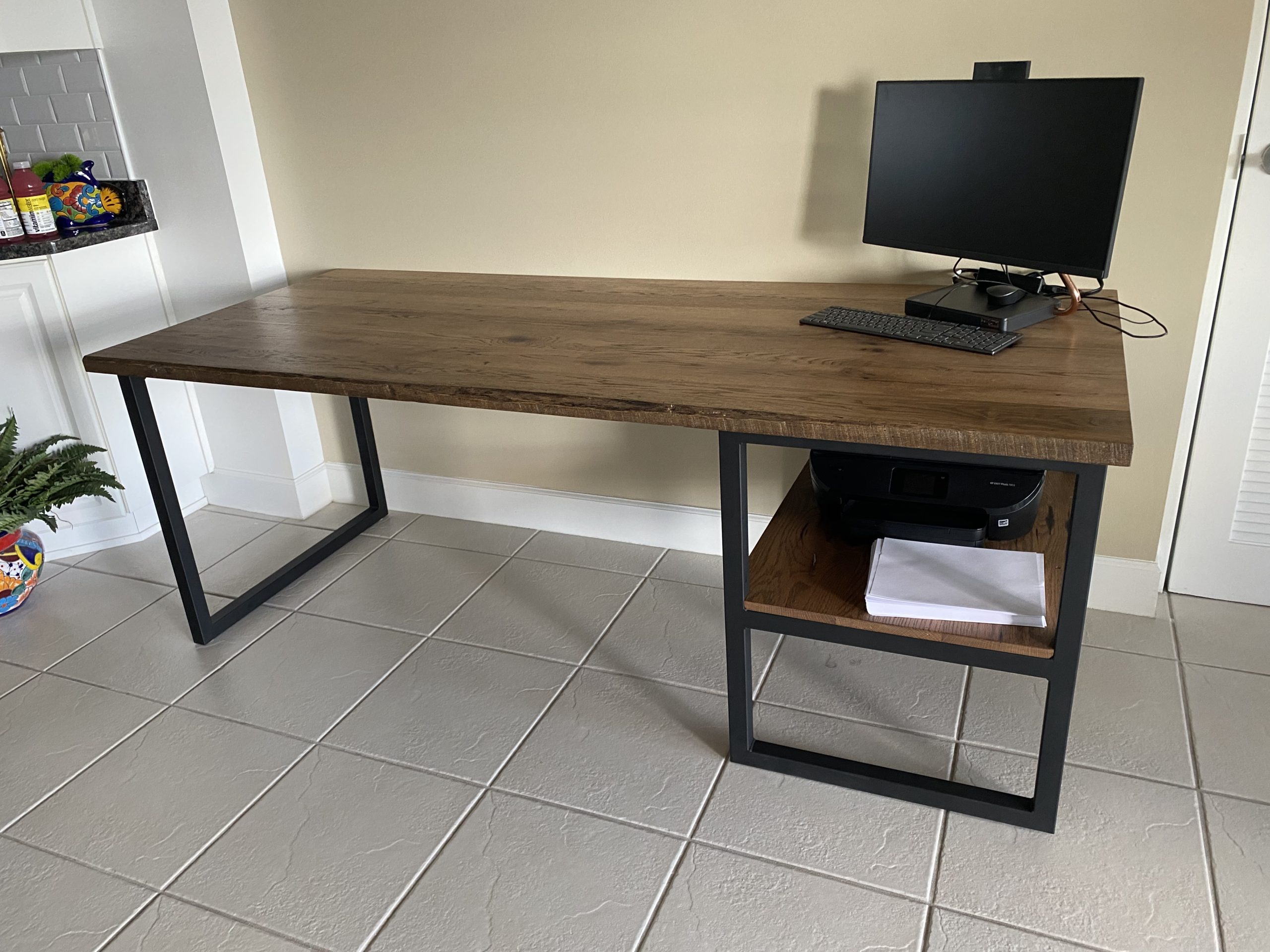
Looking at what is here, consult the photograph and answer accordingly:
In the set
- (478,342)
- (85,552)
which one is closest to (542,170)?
(478,342)

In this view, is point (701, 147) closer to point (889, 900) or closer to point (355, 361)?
point (355, 361)

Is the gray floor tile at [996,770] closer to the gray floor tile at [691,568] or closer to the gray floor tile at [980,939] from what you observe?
the gray floor tile at [980,939]

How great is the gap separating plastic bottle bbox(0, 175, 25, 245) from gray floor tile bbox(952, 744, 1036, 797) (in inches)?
105

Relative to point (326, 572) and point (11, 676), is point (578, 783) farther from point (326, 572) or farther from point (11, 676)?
point (11, 676)

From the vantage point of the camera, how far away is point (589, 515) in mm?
2742

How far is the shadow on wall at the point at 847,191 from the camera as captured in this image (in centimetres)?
208

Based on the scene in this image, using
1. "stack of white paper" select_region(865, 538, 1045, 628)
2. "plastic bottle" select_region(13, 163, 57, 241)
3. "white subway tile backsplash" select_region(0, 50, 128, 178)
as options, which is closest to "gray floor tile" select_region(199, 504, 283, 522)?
"plastic bottle" select_region(13, 163, 57, 241)

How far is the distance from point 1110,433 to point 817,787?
2.84 ft

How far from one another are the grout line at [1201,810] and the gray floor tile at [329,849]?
1.26 metres

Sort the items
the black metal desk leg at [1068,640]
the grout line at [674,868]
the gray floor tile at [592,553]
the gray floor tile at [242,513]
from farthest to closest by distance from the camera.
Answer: the gray floor tile at [242,513] → the gray floor tile at [592,553] → the grout line at [674,868] → the black metal desk leg at [1068,640]

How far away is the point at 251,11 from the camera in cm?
256

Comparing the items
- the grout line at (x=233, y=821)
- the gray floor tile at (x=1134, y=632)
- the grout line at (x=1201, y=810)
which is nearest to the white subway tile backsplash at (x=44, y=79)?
the grout line at (x=233, y=821)

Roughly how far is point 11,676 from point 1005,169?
250 centimetres

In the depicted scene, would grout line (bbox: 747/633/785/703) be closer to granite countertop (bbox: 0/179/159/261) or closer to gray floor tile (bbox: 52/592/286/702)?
gray floor tile (bbox: 52/592/286/702)
